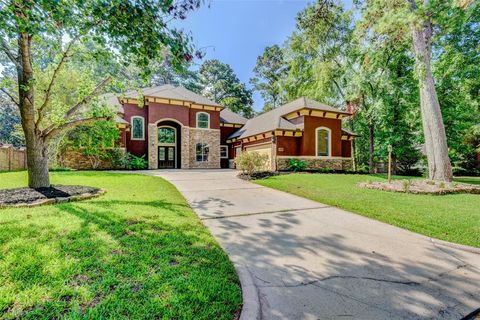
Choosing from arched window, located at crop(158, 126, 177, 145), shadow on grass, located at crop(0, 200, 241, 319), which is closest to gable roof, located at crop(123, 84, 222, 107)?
arched window, located at crop(158, 126, 177, 145)

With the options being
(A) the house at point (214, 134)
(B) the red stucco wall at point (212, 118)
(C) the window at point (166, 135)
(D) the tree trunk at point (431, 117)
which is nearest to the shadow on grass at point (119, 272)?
(D) the tree trunk at point (431, 117)

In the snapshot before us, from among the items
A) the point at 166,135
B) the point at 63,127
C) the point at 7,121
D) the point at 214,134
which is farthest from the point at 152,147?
the point at 7,121

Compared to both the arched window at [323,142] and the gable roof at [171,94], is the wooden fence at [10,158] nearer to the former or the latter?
the gable roof at [171,94]

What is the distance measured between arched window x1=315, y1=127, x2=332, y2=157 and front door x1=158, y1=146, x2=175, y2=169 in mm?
12537

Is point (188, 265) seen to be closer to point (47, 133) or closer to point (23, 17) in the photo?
point (23, 17)

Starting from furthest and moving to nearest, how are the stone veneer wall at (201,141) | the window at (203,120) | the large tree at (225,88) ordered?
the large tree at (225,88) < the window at (203,120) < the stone veneer wall at (201,141)

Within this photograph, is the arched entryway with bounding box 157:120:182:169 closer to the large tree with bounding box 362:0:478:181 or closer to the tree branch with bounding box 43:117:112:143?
the tree branch with bounding box 43:117:112:143

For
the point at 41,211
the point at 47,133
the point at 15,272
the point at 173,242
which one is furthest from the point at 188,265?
the point at 47,133

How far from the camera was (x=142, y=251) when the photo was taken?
2803 millimetres

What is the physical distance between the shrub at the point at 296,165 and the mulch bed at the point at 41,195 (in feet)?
39.6

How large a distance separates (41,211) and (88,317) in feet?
12.0

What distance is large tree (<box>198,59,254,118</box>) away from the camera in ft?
107

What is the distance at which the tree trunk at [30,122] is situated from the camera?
5.31 meters

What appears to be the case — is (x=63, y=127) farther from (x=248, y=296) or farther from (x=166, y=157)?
(x=166, y=157)
